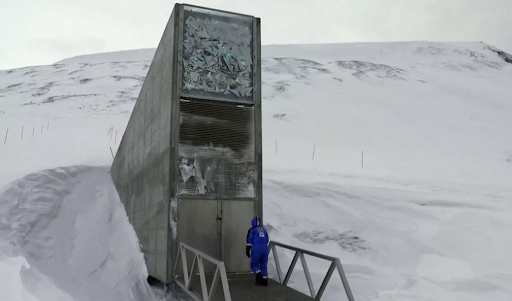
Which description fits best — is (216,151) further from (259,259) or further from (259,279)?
(259,279)

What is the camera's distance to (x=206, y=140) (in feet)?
29.6

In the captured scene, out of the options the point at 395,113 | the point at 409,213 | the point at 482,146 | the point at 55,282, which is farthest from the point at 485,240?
the point at 395,113

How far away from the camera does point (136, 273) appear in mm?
10117

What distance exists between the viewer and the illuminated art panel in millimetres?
8984

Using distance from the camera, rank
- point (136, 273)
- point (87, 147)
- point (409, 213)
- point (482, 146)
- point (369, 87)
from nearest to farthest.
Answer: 1. point (136, 273)
2. point (409, 213)
3. point (87, 147)
4. point (482, 146)
5. point (369, 87)

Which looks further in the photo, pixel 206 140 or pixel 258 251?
pixel 206 140

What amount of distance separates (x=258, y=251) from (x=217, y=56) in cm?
422

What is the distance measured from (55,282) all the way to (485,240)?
1007 cm

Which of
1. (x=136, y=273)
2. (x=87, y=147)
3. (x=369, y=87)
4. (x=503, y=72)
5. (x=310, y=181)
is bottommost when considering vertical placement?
(x=136, y=273)

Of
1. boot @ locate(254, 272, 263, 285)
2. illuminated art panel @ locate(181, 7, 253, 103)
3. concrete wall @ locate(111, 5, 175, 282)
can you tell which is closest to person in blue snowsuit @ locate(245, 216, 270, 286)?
boot @ locate(254, 272, 263, 285)

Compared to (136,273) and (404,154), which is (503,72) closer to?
(404,154)

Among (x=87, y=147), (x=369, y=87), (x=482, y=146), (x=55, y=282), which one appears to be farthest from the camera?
(x=369, y=87)

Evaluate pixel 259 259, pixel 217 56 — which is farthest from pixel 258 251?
pixel 217 56

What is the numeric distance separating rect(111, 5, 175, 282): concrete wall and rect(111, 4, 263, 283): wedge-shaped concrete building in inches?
1.1
